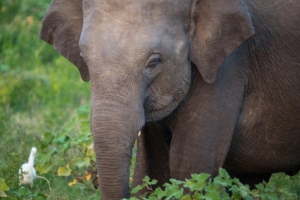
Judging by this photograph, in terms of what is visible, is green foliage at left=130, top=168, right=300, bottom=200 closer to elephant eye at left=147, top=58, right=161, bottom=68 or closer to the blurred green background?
elephant eye at left=147, top=58, right=161, bottom=68

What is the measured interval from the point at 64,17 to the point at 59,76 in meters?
4.84

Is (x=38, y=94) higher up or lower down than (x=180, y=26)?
lower down

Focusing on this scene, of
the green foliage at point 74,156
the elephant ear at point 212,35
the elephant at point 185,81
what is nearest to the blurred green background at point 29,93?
the green foliage at point 74,156

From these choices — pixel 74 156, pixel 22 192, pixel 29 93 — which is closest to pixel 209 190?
pixel 22 192

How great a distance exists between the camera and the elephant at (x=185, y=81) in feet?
20.4

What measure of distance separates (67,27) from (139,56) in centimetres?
77

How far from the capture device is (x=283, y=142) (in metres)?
7.07

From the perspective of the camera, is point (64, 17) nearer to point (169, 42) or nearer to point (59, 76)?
point (169, 42)

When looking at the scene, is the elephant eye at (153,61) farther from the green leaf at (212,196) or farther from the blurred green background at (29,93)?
the blurred green background at (29,93)

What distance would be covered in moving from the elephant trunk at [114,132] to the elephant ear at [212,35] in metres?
0.51

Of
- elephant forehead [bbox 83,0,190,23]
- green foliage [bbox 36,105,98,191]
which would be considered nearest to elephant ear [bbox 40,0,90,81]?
elephant forehead [bbox 83,0,190,23]

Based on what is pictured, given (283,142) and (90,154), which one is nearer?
(283,142)

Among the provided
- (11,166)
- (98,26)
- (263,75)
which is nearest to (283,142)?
(263,75)

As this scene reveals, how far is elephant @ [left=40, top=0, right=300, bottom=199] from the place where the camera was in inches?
245
